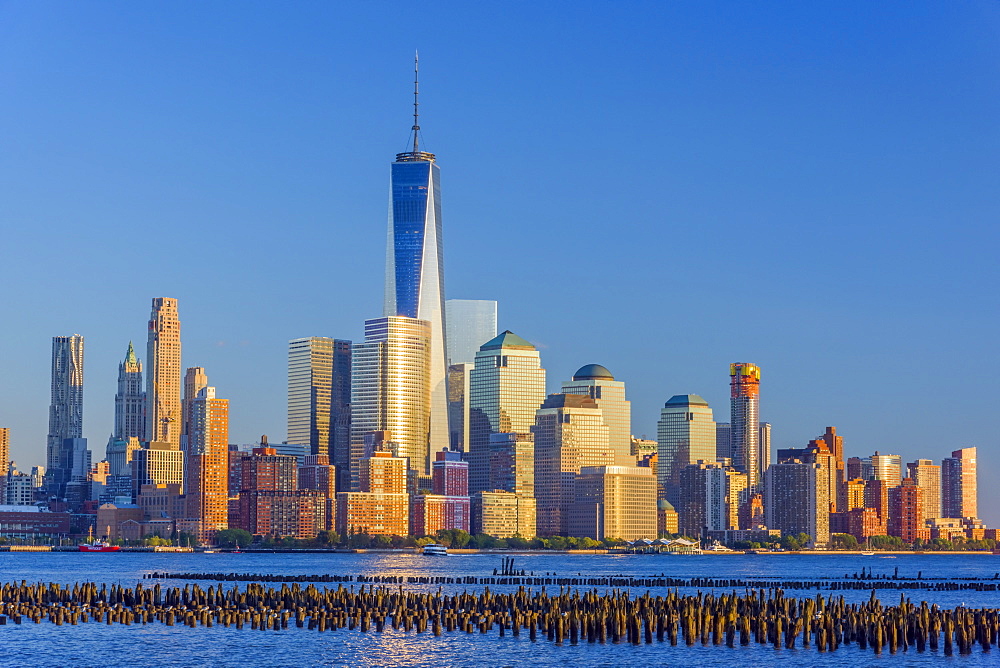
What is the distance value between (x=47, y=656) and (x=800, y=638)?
1810 inches

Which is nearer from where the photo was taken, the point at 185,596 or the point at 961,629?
the point at 961,629

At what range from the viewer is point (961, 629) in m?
97.4

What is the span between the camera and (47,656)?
93.4 metres

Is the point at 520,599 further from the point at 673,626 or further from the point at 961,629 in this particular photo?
the point at 961,629

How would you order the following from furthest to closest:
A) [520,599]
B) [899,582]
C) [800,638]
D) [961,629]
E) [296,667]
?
[899,582]
[520,599]
[800,638]
[961,629]
[296,667]

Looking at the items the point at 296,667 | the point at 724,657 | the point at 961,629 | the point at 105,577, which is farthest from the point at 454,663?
the point at 105,577

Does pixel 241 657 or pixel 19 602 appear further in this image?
pixel 19 602

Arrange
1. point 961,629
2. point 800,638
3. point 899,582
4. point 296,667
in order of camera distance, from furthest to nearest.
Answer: point 899,582, point 800,638, point 961,629, point 296,667

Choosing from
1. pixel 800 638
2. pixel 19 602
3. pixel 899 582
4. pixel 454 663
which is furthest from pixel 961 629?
pixel 899 582

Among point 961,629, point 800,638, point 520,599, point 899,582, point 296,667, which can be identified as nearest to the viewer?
point 296,667

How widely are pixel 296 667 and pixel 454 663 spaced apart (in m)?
8.79

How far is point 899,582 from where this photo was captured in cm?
18838

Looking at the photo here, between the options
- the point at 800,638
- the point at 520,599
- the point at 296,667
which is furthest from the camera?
the point at 520,599

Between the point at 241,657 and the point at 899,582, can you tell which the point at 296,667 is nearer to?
the point at 241,657
